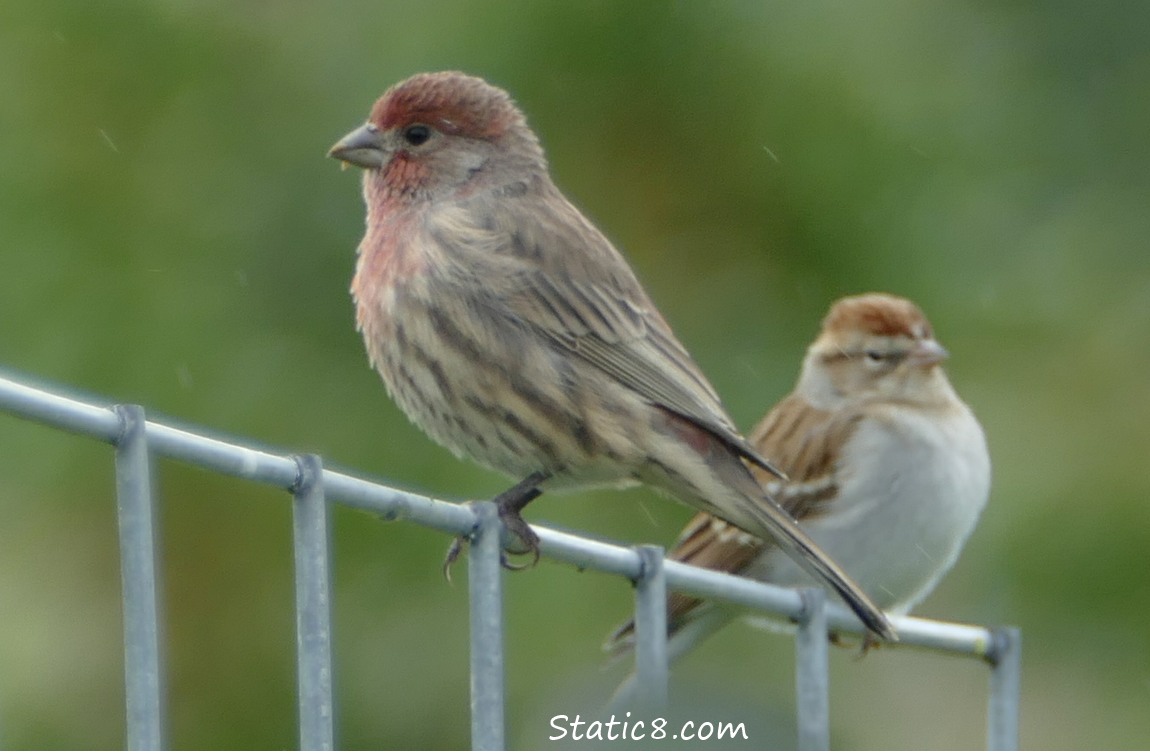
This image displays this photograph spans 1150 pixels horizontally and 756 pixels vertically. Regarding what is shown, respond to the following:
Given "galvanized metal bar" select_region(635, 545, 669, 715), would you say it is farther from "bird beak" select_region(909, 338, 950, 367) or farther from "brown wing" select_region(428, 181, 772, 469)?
"bird beak" select_region(909, 338, 950, 367)

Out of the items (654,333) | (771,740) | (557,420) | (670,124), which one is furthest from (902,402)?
(771,740)

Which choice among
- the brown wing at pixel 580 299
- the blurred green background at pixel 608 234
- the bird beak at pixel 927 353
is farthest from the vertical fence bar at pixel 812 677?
the bird beak at pixel 927 353

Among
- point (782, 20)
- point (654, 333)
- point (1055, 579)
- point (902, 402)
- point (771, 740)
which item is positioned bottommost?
point (771, 740)

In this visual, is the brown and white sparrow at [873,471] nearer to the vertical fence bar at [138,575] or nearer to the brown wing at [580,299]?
the brown wing at [580,299]

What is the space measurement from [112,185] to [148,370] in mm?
599

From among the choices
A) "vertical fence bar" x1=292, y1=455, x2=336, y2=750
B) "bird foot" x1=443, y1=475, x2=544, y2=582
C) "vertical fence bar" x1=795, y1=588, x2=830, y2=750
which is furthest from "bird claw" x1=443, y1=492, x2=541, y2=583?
"vertical fence bar" x1=292, y1=455, x2=336, y2=750

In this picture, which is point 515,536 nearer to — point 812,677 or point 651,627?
point 812,677

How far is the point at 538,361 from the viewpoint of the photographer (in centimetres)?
417

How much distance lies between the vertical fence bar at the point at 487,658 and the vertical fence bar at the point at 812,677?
0.55 metres

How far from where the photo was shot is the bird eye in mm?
4684

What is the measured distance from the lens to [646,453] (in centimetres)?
414

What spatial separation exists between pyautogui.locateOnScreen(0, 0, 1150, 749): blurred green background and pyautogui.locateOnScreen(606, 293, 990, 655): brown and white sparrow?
126mm

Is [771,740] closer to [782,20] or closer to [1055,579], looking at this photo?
[1055,579]

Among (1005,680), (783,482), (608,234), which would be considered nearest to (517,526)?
(1005,680)
